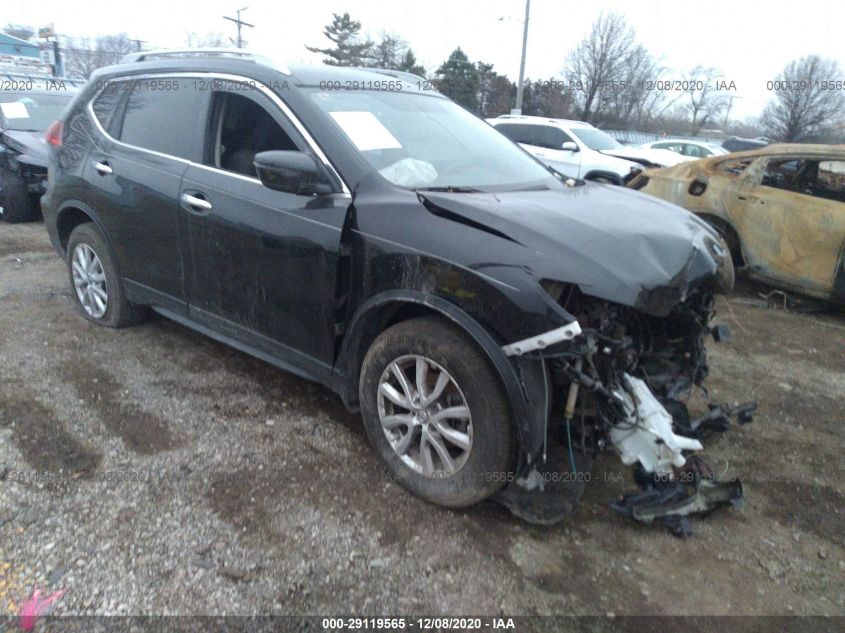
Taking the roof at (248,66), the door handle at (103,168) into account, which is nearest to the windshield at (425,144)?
the roof at (248,66)

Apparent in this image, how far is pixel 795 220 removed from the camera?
619 centimetres

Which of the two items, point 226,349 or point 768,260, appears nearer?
point 226,349

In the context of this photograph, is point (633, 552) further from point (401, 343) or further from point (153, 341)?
point (153, 341)

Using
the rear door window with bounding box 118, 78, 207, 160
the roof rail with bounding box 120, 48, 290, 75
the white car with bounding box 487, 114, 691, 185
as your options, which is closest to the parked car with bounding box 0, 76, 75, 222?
the roof rail with bounding box 120, 48, 290, 75

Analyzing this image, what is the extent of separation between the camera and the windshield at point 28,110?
353 inches

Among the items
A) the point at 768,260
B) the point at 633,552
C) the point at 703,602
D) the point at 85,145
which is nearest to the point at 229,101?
the point at 85,145

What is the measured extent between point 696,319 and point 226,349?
9.96 feet

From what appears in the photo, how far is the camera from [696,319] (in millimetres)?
3166

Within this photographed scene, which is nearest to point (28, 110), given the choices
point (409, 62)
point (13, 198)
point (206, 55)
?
point (13, 198)

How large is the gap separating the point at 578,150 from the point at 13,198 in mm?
9109

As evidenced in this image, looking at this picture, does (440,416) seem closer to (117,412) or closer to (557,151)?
(117,412)

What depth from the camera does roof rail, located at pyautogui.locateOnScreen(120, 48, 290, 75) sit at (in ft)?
11.5

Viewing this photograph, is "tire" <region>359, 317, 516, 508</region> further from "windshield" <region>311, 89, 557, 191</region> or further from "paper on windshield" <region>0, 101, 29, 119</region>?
"paper on windshield" <region>0, 101, 29, 119</region>

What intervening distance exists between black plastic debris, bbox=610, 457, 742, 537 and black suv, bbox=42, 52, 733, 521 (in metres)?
0.26
